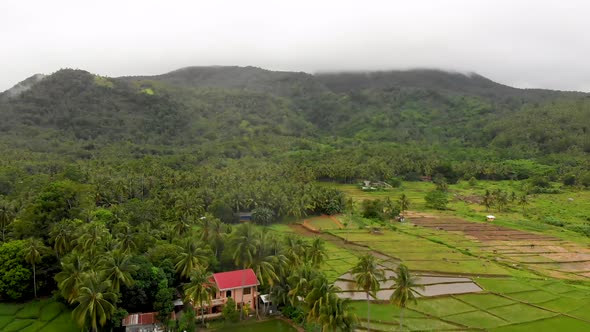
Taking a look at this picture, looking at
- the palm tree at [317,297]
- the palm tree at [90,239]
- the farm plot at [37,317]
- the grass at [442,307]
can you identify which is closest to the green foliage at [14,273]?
the farm plot at [37,317]

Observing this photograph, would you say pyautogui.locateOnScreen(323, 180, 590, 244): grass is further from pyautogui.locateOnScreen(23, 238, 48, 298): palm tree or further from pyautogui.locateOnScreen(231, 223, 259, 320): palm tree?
pyautogui.locateOnScreen(23, 238, 48, 298): palm tree

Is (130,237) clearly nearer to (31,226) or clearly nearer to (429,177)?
(31,226)

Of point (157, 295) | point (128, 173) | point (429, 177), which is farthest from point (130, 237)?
point (429, 177)

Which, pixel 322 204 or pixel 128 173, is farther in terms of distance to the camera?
pixel 128 173

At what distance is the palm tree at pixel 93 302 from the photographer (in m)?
36.9

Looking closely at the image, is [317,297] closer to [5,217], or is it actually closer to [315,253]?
[315,253]

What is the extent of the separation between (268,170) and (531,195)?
287 feet

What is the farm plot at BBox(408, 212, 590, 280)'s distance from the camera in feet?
218

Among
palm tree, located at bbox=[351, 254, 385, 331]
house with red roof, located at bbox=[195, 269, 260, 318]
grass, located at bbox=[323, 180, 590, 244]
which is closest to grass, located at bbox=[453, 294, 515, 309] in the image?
palm tree, located at bbox=[351, 254, 385, 331]

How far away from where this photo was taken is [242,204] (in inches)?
3755

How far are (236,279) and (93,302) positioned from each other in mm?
15940

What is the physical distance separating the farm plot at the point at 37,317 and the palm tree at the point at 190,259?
1244 cm

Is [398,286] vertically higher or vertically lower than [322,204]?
higher

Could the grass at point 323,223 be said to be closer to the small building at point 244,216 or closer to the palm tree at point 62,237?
the small building at point 244,216
